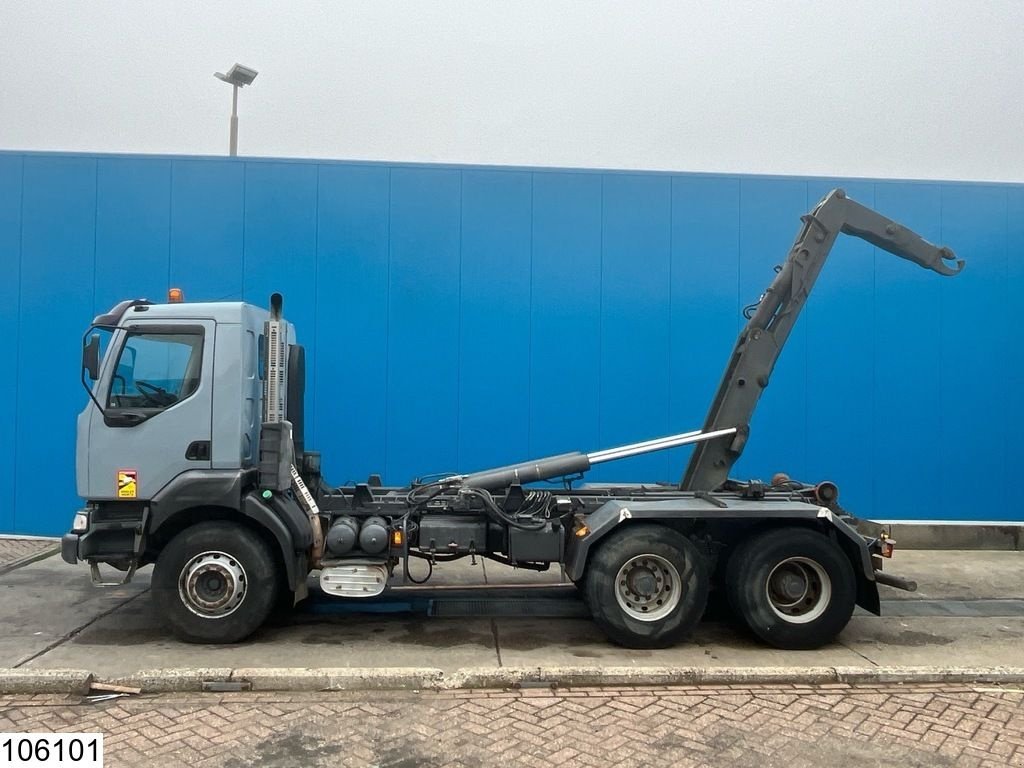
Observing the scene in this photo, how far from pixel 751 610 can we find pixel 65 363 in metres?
9.18

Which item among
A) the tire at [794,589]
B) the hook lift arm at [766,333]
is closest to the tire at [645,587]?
the tire at [794,589]

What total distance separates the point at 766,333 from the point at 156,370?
5.50 metres

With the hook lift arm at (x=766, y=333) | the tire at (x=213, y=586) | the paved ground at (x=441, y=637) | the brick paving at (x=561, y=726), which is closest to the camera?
the brick paving at (x=561, y=726)

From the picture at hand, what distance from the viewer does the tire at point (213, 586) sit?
5793 mm

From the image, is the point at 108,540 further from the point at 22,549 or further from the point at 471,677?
the point at 22,549

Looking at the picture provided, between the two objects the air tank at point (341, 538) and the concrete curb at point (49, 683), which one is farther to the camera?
the air tank at point (341, 538)

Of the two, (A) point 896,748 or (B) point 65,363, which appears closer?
(A) point 896,748

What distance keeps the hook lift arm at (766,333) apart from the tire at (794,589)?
1.12m

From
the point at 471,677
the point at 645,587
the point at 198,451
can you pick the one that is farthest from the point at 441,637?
the point at 198,451

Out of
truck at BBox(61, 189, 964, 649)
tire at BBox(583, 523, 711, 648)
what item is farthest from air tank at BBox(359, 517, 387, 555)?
tire at BBox(583, 523, 711, 648)

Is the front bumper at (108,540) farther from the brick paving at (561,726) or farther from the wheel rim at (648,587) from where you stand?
the wheel rim at (648,587)

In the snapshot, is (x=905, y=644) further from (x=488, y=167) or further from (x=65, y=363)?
(x=65, y=363)

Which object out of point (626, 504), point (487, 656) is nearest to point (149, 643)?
point (487, 656)

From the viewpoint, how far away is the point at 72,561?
5812mm
